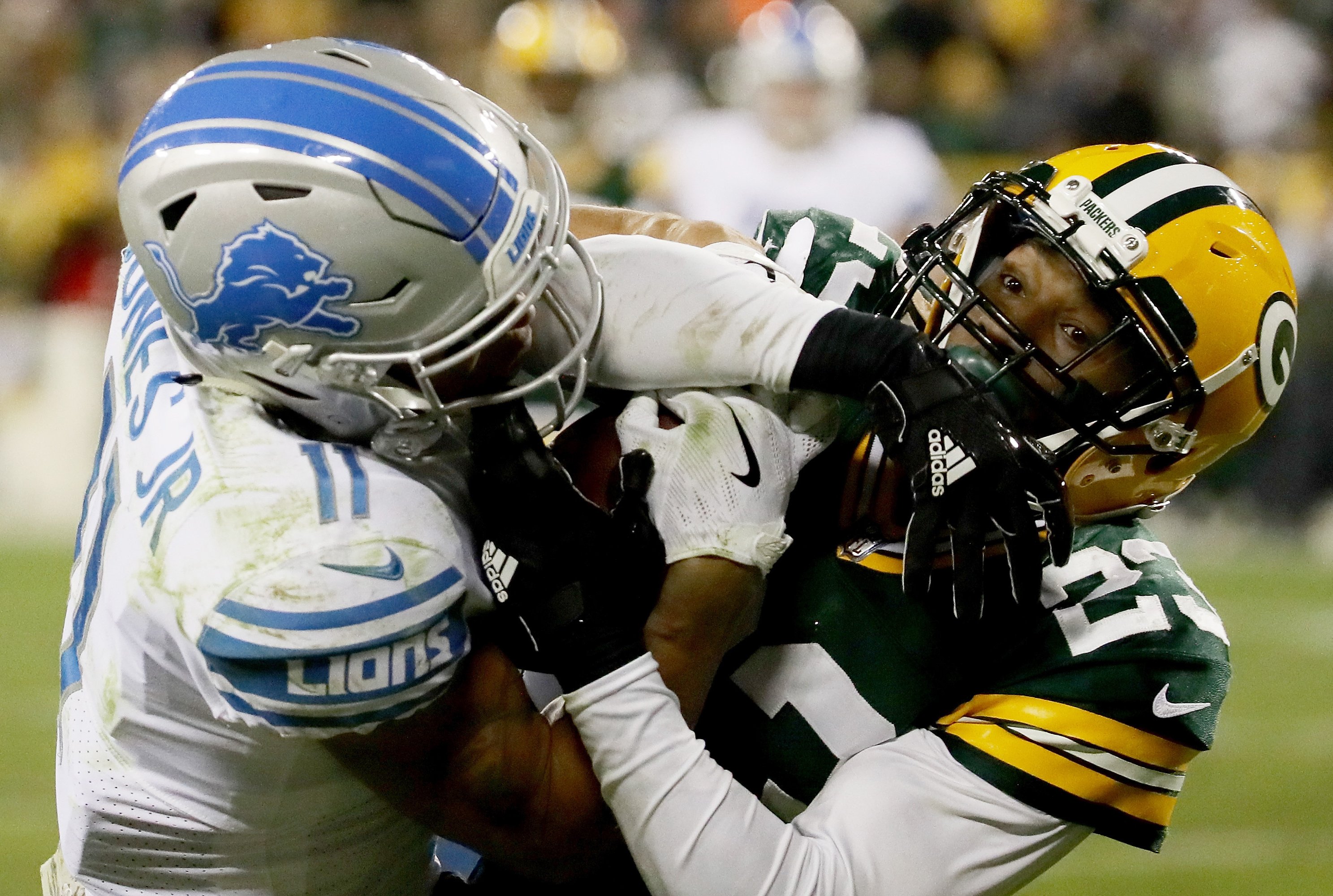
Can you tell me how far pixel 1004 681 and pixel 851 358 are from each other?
49 centimetres

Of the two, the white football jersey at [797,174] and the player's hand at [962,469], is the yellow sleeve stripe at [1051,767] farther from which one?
the white football jersey at [797,174]

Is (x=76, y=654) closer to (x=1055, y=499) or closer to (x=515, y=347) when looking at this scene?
(x=515, y=347)

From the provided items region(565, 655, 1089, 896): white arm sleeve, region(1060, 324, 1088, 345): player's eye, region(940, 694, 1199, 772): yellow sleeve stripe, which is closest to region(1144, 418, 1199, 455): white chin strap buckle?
region(1060, 324, 1088, 345): player's eye

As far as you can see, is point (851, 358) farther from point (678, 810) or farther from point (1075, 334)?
point (678, 810)

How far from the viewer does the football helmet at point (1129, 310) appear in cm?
193

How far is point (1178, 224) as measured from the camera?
1969 millimetres

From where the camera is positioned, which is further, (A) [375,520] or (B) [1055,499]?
(B) [1055,499]

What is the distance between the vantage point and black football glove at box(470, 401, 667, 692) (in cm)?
171

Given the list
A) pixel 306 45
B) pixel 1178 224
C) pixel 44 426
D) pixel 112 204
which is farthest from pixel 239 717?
pixel 112 204

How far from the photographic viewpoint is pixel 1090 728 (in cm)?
188

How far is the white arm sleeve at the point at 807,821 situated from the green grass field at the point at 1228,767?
1.56 meters

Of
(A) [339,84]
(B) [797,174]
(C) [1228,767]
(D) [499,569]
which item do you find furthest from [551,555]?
(B) [797,174]

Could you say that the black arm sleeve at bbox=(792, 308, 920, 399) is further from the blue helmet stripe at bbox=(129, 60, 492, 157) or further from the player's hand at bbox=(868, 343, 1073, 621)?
the blue helmet stripe at bbox=(129, 60, 492, 157)

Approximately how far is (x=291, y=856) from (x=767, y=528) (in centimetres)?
68
